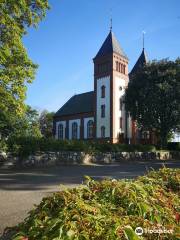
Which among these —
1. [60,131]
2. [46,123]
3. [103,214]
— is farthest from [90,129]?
[103,214]

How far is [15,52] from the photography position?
19.1 meters

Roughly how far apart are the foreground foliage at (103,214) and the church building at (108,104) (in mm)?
54868

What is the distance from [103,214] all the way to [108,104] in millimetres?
57855

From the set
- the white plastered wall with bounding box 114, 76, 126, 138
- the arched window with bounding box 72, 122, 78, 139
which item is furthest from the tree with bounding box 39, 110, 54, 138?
the white plastered wall with bounding box 114, 76, 126, 138

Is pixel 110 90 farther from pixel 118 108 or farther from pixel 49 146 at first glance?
pixel 49 146

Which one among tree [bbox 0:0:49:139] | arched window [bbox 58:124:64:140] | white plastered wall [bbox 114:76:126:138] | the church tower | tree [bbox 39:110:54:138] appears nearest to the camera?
tree [bbox 0:0:49:139]

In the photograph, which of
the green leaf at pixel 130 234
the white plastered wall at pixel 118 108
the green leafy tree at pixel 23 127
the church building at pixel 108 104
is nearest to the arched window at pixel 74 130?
the church building at pixel 108 104

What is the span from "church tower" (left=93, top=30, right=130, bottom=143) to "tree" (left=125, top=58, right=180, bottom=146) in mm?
12063

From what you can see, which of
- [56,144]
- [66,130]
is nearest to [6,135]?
[56,144]

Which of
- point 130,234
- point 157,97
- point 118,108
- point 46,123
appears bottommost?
point 130,234

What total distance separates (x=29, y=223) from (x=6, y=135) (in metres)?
21.4

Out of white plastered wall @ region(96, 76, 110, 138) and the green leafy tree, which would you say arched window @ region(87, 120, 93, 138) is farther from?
the green leafy tree

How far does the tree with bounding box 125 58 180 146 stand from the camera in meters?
43.9

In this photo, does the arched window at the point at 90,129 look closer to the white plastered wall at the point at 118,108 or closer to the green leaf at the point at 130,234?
the white plastered wall at the point at 118,108
